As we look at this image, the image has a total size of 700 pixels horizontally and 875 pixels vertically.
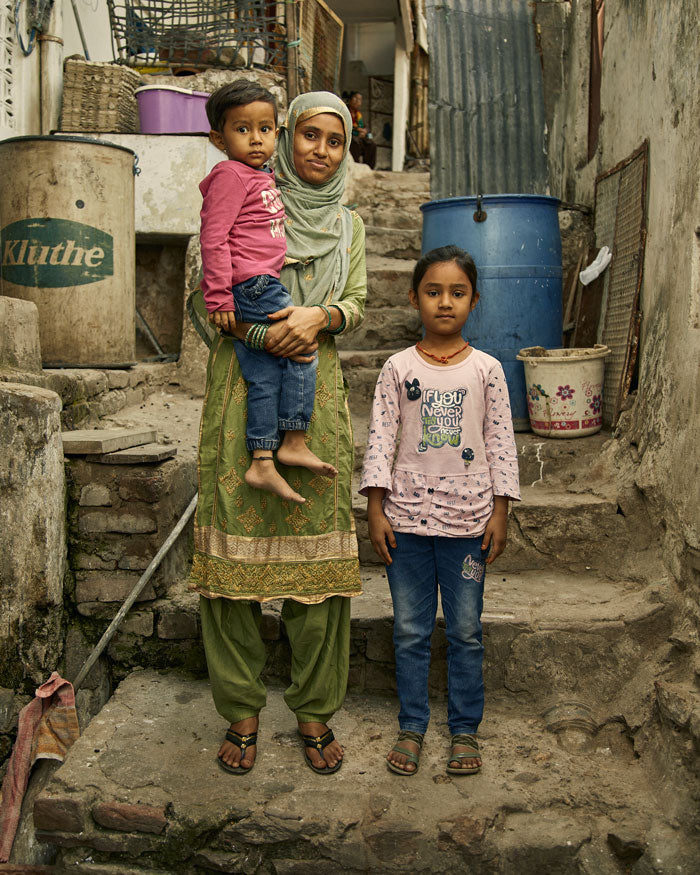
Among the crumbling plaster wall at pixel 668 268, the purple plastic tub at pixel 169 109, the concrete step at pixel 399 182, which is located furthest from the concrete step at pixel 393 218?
the crumbling plaster wall at pixel 668 268

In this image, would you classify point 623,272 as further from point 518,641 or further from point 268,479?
point 268,479

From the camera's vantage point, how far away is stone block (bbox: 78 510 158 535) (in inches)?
117

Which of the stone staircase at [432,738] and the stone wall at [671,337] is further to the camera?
the stone wall at [671,337]

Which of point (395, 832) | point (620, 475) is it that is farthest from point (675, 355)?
point (395, 832)

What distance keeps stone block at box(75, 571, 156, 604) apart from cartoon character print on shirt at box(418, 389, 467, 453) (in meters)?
1.29

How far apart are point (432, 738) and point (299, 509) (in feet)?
2.89

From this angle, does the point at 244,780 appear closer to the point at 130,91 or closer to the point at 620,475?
the point at 620,475

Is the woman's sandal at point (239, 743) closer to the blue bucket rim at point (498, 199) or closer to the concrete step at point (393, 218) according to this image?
the blue bucket rim at point (498, 199)

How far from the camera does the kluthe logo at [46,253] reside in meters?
3.92

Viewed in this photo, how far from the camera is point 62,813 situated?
7.20 feet

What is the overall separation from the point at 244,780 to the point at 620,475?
6.26 ft

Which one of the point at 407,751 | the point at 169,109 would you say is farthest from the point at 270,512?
the point at 169,109

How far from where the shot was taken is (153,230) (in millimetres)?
5195

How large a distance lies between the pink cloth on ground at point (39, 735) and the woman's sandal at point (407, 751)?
108 centimetres
